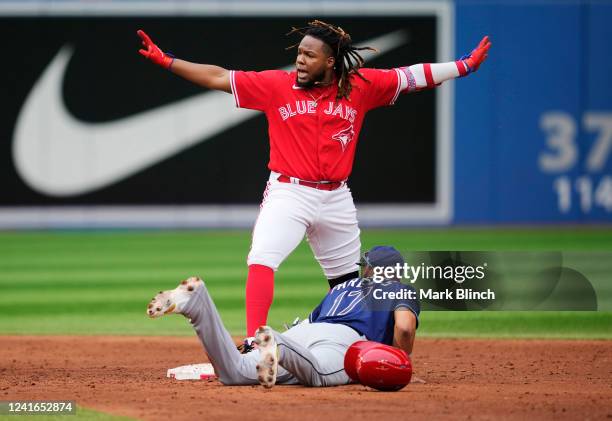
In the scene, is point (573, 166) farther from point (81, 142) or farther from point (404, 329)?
point (404, 329)

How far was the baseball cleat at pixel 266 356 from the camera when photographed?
503cm

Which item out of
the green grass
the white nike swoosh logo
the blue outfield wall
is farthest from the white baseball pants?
the blue outfield wall

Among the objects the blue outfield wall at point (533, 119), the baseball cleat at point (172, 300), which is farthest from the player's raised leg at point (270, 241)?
the blue outfield wall at point (533, 119)

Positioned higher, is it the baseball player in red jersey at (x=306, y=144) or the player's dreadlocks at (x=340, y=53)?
the player's dreadlocks at (x=340, y=53)

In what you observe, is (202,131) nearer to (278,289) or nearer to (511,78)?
(511,78)

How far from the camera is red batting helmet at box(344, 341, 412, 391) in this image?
5234 millimetres

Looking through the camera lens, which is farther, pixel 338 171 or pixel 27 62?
pixel 27 62

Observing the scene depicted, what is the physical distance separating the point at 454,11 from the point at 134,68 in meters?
4.82

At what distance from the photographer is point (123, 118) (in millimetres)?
16453

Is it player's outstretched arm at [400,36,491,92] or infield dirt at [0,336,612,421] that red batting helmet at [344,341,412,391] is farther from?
player's outstretched arm at [400,36,491,92]

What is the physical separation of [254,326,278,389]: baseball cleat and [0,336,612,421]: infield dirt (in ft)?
0.37

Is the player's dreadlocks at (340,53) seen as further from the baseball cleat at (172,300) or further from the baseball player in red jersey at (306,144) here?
the baseball cleat at (172,300)

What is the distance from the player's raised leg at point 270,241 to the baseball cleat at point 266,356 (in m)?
0.91

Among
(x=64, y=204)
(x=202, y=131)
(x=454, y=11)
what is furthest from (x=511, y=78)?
(x=64, y=204)
